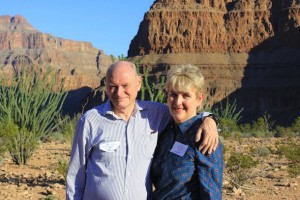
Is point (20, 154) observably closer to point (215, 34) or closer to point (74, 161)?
point (74, 161)

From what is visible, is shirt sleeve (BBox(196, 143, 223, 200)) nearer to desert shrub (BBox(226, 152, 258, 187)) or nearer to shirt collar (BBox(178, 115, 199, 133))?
shirt collar (BBox(178, 115, 199, 133))

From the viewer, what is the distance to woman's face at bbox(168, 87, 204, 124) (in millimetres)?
3041

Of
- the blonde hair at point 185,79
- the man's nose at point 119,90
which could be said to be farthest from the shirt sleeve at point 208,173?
the man's nose at point 119,90

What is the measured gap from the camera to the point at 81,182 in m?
3.19

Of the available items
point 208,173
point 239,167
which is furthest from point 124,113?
point 239,167

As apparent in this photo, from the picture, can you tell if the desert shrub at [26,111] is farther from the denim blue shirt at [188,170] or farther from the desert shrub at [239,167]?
the denim blue shirt at [188,170]

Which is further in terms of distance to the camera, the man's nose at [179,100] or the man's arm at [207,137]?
the man's nose at [179,100]

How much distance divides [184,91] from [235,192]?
5509mm

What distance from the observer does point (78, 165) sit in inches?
124

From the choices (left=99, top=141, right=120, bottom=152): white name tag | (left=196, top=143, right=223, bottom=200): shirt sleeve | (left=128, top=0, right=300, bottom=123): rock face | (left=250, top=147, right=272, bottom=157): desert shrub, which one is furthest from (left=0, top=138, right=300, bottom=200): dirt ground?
(left=128, top=0, right=300, bottom=123): rock face

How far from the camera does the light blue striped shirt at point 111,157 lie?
3.05 m

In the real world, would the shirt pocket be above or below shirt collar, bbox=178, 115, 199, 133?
below

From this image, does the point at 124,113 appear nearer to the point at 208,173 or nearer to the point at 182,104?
the point at 182,104

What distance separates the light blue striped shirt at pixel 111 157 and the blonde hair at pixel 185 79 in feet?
1.22
